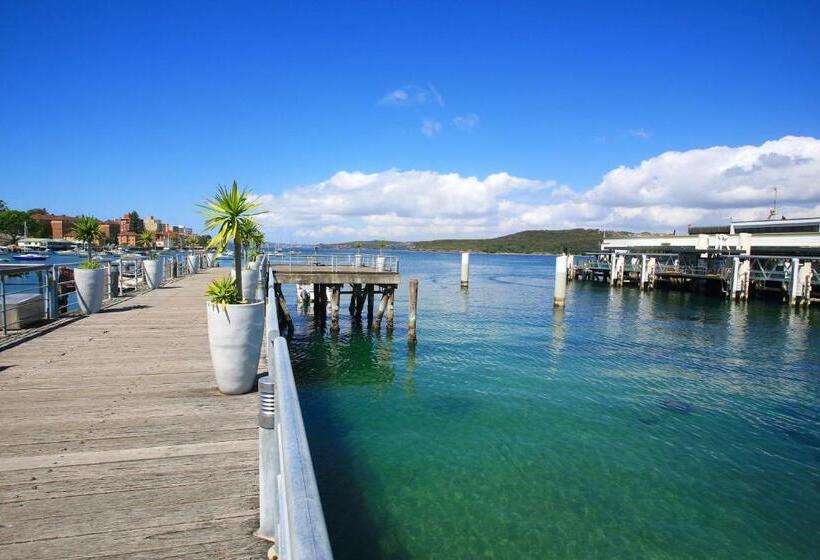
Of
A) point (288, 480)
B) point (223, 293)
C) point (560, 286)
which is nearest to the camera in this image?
point (288, 480)

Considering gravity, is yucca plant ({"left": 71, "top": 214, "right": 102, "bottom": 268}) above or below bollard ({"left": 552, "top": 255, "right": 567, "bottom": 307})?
above

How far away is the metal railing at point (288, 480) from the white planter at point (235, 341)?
280 cm

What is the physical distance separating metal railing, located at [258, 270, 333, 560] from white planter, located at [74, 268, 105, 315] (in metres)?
12.0

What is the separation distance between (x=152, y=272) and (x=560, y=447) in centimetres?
1838

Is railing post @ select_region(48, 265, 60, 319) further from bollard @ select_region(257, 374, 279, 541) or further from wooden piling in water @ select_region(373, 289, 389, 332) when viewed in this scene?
wooden piling in water @ select_region(373, 289, 389, 332)

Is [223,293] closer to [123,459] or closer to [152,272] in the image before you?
[123,459]

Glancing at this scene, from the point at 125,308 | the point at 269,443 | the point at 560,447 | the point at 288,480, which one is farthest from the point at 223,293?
the point at 125,308

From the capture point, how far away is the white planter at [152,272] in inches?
811

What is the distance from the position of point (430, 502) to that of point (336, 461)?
2.71m

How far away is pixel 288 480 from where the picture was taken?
181 cm

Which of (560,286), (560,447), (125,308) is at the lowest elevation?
(560,447)

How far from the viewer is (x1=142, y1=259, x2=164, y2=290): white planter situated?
20609 mm

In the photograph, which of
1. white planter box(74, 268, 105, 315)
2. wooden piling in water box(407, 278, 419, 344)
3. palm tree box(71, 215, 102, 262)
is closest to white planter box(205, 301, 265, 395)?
white planter box(74, 268, 105, 315)

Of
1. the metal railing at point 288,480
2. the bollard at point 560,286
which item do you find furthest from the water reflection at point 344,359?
the bollard at point 560,286
